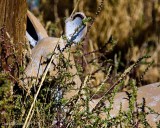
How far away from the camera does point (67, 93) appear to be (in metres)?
2.95

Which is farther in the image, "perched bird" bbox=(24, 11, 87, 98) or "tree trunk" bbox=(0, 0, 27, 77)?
"perched bird" bbox=(24, 11, 87, 98)

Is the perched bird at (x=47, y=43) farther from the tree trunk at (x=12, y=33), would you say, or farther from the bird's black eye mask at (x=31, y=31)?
the tree trunk at (x=12, y=33)

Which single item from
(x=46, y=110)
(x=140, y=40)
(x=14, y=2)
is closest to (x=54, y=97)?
(x=46, y=110)

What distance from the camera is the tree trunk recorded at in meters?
2.59

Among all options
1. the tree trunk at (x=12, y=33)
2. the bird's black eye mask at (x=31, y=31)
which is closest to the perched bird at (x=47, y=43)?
the bird's black eye mask at (x=31, y=31)

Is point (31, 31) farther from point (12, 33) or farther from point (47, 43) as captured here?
point (12, 33)

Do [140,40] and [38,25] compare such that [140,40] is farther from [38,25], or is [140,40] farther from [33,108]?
[33,108]

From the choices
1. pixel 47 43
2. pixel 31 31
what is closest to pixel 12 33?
pixel 47 43

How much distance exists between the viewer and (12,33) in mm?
2773

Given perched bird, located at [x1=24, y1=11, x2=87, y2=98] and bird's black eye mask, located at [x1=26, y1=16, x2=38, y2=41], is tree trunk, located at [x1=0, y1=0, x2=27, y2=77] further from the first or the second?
bird's black eye mask, located at [x1=26, y1=16, x2=38, y2=41]

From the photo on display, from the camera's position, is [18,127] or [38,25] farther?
[38,25]

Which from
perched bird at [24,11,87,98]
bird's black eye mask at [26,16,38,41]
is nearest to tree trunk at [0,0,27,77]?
perched bird at [24,11,87,98]

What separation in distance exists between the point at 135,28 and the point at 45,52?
3.16 m

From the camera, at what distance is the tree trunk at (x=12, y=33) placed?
2.59 metres
